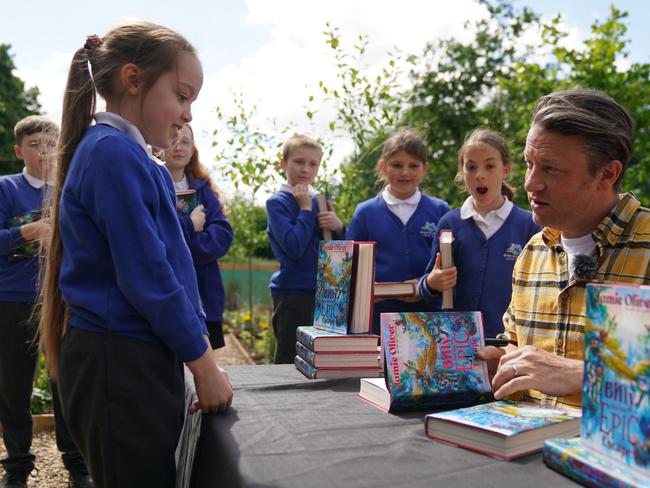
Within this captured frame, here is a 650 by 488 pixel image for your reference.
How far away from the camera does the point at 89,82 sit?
1848mm

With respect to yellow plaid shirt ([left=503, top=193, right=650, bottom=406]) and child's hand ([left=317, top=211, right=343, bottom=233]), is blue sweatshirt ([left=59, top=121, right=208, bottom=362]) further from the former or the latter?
child's hand ([left=317, top=211, right=343, bottom=233])

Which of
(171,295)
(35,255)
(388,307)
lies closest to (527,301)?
(171,295)

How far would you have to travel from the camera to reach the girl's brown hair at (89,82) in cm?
180

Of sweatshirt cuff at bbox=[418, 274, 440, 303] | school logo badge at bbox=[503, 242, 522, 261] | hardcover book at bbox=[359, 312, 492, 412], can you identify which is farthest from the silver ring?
school logo badge at bbox=[503, 242, 522, 261]

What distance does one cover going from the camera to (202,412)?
1.77m

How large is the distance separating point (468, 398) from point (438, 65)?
14.1 m

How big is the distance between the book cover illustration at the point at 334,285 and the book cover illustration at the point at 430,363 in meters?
0.54

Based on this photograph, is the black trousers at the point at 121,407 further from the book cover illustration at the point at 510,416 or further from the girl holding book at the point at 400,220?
the girl holding book at the point at 400,220

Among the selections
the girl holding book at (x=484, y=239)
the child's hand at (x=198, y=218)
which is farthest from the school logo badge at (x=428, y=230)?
the child's hand at (x=198, y=218)

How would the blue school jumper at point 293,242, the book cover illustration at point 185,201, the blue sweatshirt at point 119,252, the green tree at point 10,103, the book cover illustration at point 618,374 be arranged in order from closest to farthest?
the book cover illustration at point 618,374 → the blue sweatshirt at point 119,252 → the book cover illustration at point 185,201 → the blue school jumper at point 293,242 → the green tree at point 10,103

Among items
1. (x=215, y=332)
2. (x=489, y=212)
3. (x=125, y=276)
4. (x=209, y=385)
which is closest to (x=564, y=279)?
(x=209, y=385)

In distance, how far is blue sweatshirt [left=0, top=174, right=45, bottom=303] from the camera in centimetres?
373

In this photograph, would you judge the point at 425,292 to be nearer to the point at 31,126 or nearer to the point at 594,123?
the point at 594,123

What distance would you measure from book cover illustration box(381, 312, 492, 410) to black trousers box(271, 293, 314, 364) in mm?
2302
